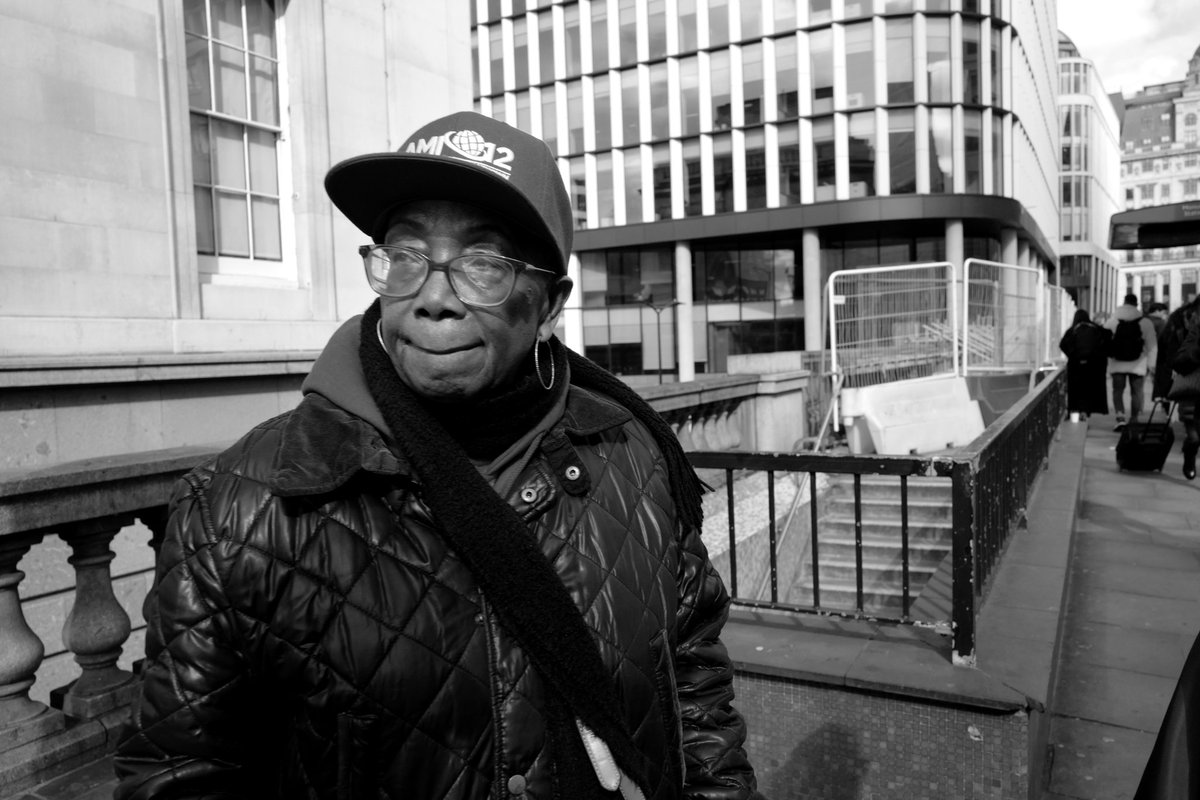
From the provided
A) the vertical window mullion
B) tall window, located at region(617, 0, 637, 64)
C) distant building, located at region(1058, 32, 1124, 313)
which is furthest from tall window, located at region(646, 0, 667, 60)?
distant building, located at region(1058, 32, 1124, 313)

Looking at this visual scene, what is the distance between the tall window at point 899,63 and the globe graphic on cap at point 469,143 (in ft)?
119

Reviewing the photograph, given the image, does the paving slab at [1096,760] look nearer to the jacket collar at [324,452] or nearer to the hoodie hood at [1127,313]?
the jacket collar at [324,452]

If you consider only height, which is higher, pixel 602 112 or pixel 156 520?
pixel 602 112

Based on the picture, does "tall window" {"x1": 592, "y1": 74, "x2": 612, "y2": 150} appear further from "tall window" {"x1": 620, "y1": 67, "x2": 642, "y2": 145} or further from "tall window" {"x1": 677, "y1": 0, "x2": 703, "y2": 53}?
"tall window" {"x1": 677, "y1": 0, "x2": 703, "y2": 53}

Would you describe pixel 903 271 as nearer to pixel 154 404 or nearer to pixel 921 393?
pixel 921 393

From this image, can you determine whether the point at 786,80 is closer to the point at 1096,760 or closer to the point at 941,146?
the point at 941,146

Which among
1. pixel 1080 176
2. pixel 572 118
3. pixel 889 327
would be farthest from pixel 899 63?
pixel 1080 176

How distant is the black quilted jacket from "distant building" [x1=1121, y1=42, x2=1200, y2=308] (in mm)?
128468

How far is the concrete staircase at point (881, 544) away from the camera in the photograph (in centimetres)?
792

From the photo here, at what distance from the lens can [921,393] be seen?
33.0 ft

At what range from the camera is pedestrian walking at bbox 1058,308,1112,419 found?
14008 millimetres

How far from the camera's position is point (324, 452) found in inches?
58.2

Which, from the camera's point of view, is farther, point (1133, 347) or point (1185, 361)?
point (1133, 347)

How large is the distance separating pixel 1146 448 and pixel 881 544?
15.0 feet
